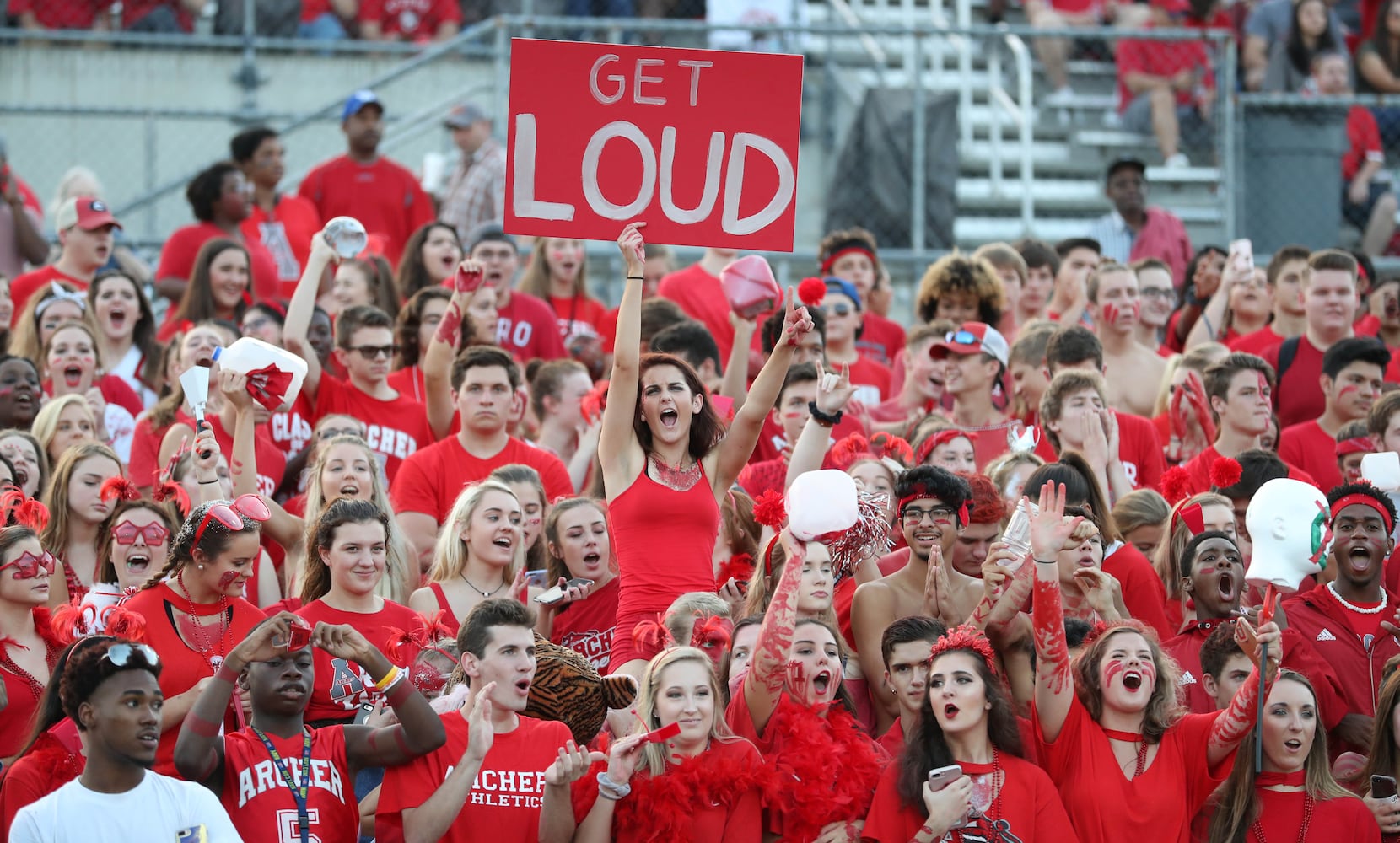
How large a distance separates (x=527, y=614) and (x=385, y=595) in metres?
1.02

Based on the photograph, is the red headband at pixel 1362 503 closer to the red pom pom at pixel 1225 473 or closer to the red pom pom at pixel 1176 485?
the red pom pom at pixel 1225 473

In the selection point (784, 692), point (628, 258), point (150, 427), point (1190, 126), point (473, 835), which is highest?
point (1190, 126)

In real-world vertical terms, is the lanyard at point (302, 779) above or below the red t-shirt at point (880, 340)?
below

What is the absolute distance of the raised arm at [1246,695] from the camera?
5961 mm

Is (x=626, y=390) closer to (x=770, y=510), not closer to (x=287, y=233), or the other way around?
(x=770, y=510)

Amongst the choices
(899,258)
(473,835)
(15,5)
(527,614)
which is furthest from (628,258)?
(15,5)

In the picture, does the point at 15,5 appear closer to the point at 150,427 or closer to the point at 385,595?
the point at 150,427

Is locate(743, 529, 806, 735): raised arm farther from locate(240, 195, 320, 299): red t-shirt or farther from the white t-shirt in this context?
locate(240, 195, 320, 299): red t-shirt

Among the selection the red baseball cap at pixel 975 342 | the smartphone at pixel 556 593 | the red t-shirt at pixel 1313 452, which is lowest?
the smartphone at pixel 556 593

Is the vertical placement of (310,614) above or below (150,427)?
below

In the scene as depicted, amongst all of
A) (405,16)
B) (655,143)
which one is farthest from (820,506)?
(405,16)

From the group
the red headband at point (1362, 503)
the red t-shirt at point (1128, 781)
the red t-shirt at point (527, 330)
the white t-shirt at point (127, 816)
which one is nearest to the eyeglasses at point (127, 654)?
the white t-shirt at point (127, 816)

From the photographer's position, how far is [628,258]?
6.36m

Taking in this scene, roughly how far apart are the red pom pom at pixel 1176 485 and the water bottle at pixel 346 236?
3.51 metres
